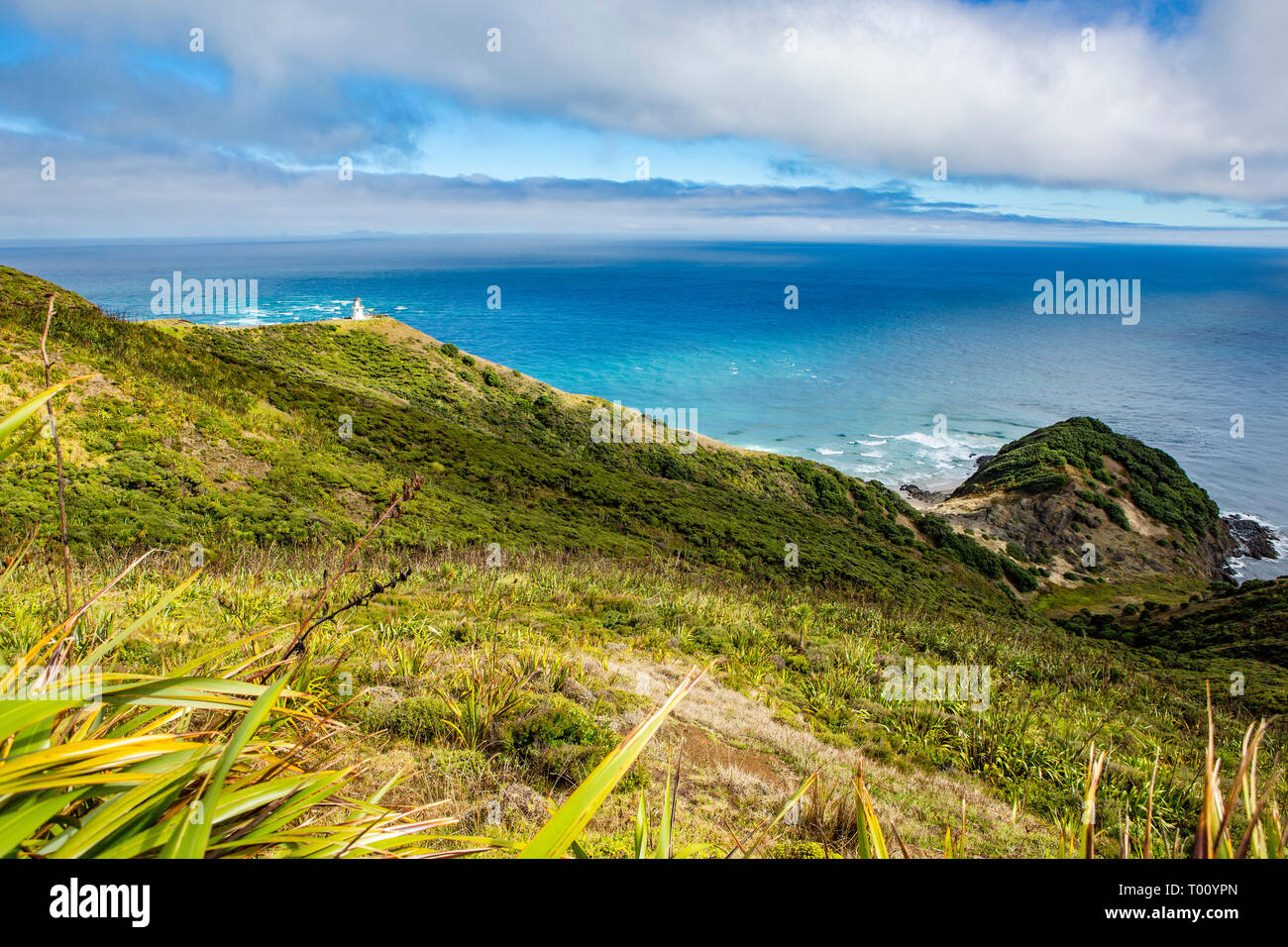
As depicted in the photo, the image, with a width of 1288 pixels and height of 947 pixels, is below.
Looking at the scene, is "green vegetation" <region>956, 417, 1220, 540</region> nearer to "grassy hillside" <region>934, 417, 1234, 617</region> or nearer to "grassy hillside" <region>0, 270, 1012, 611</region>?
"grassy hillside" <region>934, 417, 1234, 617</region>

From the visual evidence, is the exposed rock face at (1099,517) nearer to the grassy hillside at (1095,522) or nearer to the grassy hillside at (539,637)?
the grassy hillside at (1095,522)

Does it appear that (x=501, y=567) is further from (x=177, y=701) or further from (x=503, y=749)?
(x=177, y=701)

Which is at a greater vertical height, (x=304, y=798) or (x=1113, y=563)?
(x=304, y=798)

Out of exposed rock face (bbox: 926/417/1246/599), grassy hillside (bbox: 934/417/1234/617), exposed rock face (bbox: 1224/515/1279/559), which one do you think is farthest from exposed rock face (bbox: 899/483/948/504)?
exposed rock face (bbox: 1224/515/1279/559)

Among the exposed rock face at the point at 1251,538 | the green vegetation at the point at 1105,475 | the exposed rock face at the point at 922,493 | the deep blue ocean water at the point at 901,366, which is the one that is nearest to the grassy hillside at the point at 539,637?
the green vegetation at the point at 1105,475

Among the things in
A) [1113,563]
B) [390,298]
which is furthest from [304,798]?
[390,298]
